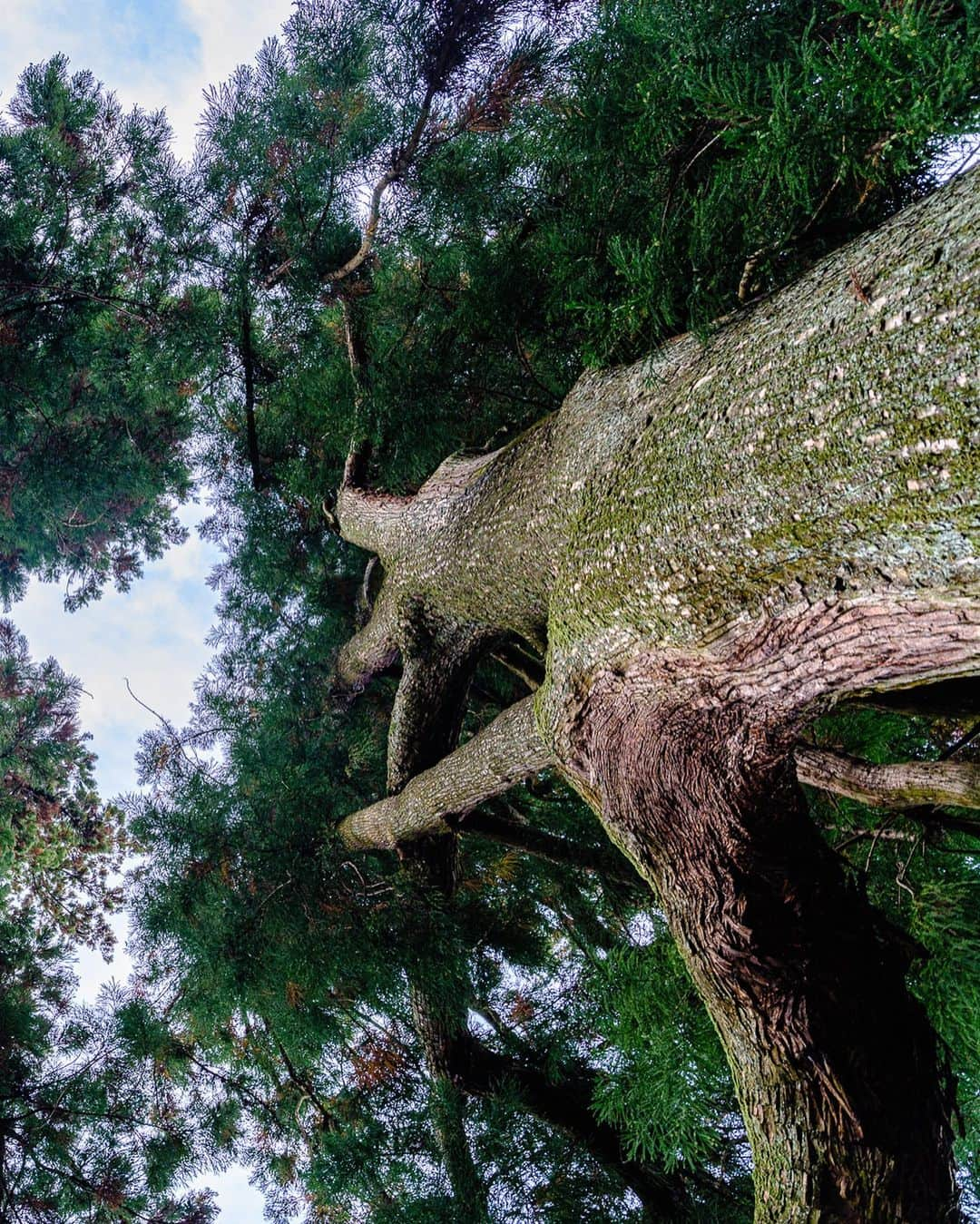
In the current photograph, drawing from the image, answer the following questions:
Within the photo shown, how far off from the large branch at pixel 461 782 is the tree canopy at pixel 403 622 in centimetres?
14

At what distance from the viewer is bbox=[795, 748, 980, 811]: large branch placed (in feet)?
5.42

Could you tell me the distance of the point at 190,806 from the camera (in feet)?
10.4

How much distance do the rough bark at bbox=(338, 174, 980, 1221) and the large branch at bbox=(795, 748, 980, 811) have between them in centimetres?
42

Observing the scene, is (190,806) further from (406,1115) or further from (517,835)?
(406,1115)

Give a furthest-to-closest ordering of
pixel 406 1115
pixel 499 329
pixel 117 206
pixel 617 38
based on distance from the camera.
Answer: pixel 406 1115, pixel 117 206, pixel 499 329, pixel 617 38

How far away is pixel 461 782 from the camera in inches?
104

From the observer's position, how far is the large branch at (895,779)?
1.65m

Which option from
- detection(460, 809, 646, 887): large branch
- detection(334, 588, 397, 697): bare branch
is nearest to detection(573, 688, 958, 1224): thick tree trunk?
detection(460, 809, 646, 887): large branch

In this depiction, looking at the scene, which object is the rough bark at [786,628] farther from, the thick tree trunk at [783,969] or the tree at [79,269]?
the tree at [79,269]

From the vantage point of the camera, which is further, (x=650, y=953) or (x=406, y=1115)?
(x=406, y=1115)

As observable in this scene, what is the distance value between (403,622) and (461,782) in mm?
682

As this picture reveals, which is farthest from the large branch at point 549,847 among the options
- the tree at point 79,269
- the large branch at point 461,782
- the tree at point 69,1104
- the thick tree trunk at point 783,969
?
the tree at point 79,269

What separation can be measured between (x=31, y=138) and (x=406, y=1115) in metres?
4.17

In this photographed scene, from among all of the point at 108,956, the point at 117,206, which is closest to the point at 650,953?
the point at 117,206
